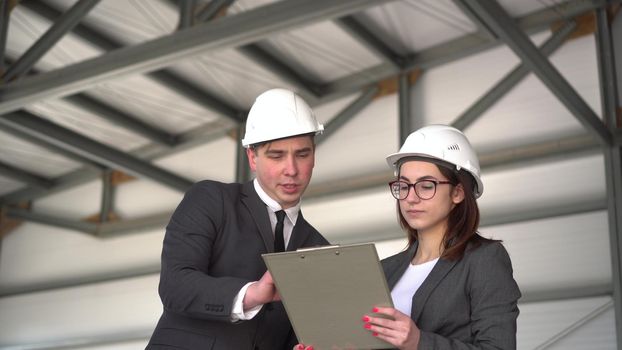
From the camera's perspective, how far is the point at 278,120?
3.94 metres

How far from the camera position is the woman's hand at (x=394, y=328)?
3195mm

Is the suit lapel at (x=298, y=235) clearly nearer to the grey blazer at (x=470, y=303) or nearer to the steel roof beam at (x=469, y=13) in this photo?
the grey blazer at (x=470, y=303)

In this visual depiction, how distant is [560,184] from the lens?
1120 cm

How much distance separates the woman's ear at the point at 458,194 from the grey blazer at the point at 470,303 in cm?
23

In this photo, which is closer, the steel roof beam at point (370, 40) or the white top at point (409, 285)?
the white top at point (409, 285)

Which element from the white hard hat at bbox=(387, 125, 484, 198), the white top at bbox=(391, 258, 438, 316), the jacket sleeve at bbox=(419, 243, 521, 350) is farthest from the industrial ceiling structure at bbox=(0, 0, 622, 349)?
the jacket sleeve at bbox=(419, 243, 521, 350)

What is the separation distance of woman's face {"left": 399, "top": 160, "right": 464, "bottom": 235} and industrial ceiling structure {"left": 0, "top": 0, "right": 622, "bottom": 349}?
4.56 metres

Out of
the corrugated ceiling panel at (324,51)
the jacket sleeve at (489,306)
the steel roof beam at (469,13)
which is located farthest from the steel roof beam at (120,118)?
the jacket sleeve at (489,306)

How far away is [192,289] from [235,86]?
1011 cm

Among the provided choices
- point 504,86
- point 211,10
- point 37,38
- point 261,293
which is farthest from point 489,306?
point 37,38

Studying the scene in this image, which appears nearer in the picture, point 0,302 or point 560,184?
point 560,184

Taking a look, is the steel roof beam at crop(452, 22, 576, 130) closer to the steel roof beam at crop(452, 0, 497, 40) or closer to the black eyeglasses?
the steel roof beam at crop(452, 0, 497, 40)

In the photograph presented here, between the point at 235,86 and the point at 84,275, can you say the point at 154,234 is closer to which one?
the point at 84,275

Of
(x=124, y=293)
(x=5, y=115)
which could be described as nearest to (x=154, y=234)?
(x=124, y=293)
